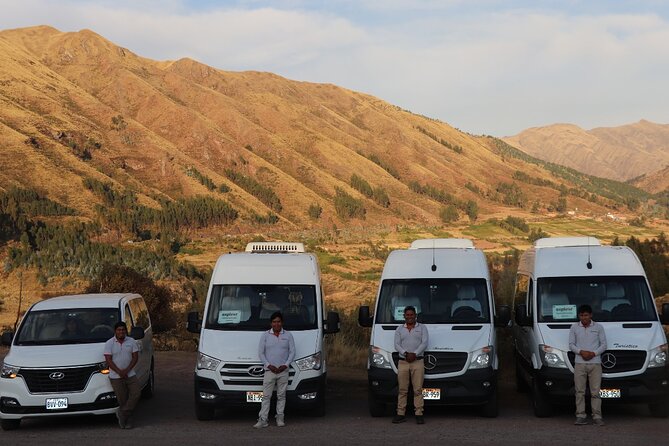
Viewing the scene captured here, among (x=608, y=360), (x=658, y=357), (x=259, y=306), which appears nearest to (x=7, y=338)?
(x=259, y=306)

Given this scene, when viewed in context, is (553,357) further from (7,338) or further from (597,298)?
(7,338)

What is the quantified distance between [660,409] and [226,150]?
3735 inches

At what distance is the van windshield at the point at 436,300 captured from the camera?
14.2 meters

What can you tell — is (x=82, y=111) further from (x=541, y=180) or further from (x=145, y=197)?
(x=541, y=180)

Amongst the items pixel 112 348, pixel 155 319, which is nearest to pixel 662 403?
pixel 112 348

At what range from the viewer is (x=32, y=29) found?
138 meters

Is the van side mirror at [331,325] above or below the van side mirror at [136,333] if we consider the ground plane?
above

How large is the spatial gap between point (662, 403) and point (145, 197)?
7436cm

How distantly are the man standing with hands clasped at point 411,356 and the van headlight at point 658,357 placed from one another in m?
3.27

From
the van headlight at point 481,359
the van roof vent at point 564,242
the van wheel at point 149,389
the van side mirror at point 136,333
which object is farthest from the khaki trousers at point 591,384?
the van wheel at point 149,389

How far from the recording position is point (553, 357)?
13406 mm

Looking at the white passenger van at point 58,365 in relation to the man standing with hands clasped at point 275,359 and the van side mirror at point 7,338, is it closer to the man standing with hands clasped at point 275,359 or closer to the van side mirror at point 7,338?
the van side mirror at point 7,338

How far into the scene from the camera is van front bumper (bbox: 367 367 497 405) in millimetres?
13320

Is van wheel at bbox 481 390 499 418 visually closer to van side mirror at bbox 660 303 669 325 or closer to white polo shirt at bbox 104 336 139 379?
van side mirror at bbox 660 303 669 325
